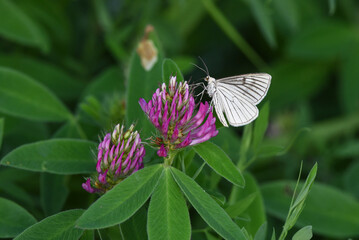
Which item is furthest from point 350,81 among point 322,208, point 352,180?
point 322,208

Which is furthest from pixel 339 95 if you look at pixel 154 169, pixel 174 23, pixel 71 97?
pixel 154 169

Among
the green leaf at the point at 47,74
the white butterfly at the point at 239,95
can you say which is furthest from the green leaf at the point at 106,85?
the white butterfly at the point at 239,95

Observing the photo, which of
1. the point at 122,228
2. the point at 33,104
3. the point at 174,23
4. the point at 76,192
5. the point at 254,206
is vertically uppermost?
the point at 174,23

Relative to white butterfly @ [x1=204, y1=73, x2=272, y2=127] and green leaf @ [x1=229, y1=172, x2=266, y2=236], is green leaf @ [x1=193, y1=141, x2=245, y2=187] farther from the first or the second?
→ green leaf @ [x1=229, y1=172, x2=266, y2=236]

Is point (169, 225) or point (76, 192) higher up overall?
point (76, 192)

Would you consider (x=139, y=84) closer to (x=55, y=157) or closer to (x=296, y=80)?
(x=55, y=157)

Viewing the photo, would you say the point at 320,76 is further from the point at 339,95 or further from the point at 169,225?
the point at 169,225

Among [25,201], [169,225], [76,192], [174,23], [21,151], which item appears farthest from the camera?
[174,23]
